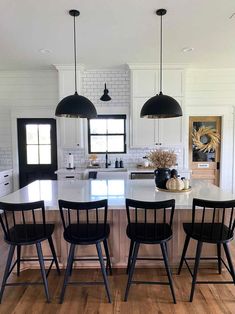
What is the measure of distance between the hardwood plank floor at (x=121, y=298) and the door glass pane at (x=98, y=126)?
3270mm

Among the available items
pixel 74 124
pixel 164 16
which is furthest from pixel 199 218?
pixel 74 124

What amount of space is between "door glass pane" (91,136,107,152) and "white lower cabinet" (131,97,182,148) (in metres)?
0.70

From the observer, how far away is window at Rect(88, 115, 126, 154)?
5.31 m

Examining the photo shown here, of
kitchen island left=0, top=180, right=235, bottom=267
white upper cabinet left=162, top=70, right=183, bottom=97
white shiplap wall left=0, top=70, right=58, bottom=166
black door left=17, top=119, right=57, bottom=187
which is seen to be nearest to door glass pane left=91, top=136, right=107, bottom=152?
black door left=17, top=119, right=57, bottom=187

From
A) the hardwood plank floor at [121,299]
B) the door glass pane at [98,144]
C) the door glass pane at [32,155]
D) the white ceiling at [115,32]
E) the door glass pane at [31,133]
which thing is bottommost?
the hardwood plank floor at [121,299]

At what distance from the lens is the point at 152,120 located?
4984 millimetres

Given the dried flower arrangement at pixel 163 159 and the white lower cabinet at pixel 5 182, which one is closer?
the dried flower arrangement at pixel 163 159

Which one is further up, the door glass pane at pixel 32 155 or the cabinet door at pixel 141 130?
the cabinet door at pixel 141 130

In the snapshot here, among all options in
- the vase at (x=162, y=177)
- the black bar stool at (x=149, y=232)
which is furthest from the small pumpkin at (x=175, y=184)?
the black bar stool at (x=149, y=232)

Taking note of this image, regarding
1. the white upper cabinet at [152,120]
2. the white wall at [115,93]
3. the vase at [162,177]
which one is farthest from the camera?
the white wall at [115,93]

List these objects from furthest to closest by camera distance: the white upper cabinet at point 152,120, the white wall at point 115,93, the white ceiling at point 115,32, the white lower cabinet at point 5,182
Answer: the white wall at point 115,93 < the white upper cabinet at point 152,120 < the white lower cabinet at point 5,182 < the white ceiling at point 115,32

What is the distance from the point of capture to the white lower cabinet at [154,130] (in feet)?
16.3

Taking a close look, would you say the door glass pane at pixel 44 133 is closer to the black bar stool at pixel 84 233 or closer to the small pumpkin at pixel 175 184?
the black bar stool at pixel 84 233

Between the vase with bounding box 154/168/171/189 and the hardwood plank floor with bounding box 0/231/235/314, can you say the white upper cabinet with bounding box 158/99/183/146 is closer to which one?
the vase with bounding box 154/168/171/189
